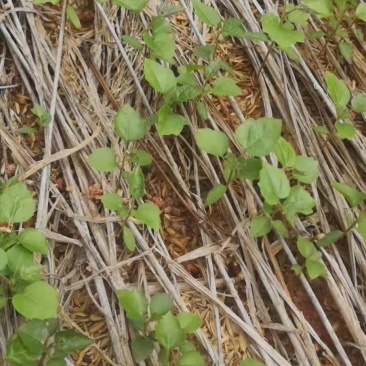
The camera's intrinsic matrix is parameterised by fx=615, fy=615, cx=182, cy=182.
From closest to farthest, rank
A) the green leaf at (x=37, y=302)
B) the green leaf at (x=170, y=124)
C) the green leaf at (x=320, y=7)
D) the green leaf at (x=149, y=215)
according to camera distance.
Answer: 1. the green leaf at (x=37, y=302)
2. the green leaf at (x=149, y=215)
3. the green leaf at (x=170, y=124)
4. the green leaf at (x=320, y=7)

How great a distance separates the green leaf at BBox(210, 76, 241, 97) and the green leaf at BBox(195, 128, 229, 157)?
12 centimetres

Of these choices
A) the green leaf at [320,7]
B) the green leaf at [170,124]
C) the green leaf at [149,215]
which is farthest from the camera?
the green leaf at [320,7]

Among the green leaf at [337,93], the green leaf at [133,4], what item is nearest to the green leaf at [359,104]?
the green leaf at [337,93]

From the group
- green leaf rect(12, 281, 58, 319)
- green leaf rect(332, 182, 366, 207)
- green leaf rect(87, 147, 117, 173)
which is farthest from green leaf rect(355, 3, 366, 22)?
green leaf rect(12, 281, 58, 319)

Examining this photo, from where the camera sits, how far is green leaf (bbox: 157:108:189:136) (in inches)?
46.2

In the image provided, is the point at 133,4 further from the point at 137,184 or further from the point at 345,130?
the point at 345,130

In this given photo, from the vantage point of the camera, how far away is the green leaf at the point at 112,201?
109 centimetres

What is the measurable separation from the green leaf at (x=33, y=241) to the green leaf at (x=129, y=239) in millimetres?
151

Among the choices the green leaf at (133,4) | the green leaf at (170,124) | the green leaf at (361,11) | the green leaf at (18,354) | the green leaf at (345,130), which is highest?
the green leaf at (361,11)

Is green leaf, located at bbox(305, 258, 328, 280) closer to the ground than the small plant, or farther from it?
farther from it

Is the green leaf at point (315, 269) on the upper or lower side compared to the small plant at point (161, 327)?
upper

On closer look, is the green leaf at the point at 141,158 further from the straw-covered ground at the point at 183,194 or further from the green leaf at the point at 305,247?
the green leaf at the point at 305,247

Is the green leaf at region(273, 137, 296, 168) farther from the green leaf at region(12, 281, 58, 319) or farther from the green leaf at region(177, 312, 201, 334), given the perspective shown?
the green leaf at region(12, 281, 58, 319)

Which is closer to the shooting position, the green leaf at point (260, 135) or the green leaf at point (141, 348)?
the green leaf at point (141, 348)
